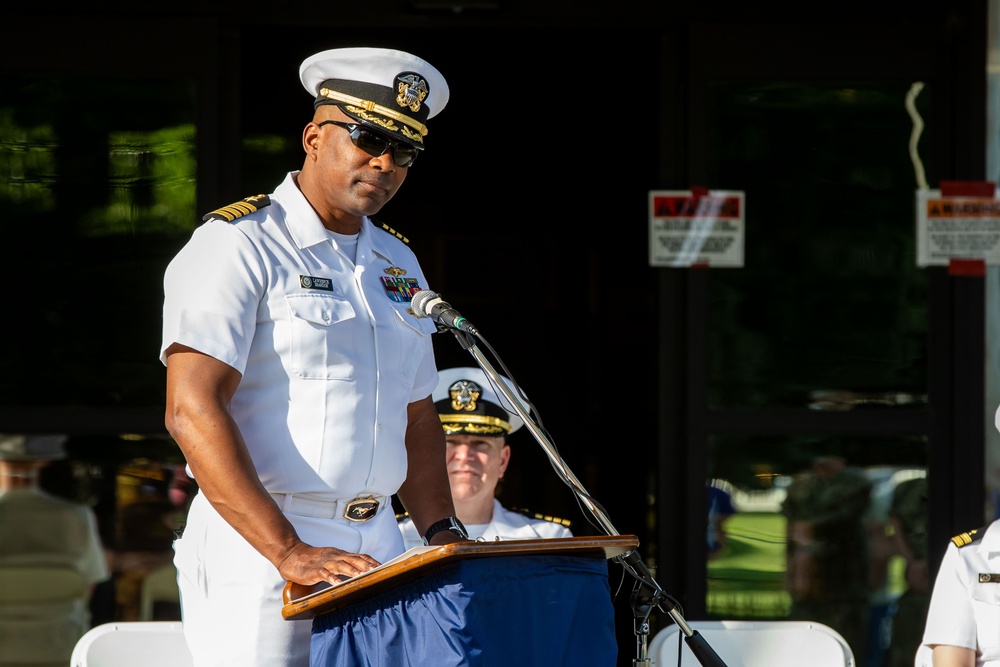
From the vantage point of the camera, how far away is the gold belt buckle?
2336 mm

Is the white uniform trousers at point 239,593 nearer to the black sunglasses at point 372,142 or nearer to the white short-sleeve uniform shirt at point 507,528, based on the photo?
the black sunglasses at point 372,142

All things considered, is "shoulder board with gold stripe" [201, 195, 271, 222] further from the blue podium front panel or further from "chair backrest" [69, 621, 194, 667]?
"chair backrest" [69, 621, 194, 667]

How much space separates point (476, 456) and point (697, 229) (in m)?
1.06

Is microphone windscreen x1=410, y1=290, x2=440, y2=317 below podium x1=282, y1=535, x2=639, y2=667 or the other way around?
the other way around

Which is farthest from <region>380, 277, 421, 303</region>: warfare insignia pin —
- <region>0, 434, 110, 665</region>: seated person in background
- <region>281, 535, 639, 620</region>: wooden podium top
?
<region>0, 434, 110, 665</region>: seated person in background

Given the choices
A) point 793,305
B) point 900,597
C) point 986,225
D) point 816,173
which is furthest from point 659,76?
point 900,597

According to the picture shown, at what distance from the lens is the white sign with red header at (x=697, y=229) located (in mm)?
4312

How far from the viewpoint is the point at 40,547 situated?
4.19 metres

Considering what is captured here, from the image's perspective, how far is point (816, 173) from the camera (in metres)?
4.35

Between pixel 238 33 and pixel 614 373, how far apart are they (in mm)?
3038

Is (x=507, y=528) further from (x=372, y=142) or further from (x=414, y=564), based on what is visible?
(x=414, y=564)

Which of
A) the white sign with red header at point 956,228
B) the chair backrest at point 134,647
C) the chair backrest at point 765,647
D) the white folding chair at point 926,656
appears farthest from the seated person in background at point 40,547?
the white sign with red header at point 956,228

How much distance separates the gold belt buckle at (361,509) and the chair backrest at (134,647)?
3.64 ft

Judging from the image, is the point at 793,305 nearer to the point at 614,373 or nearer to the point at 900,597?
the point at 900,597
